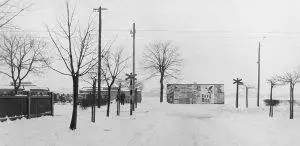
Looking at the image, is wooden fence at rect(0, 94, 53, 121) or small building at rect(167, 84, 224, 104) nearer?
wooden fence at rect(0, 94, 53, 121)

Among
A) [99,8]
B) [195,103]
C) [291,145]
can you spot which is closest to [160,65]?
[195,103]

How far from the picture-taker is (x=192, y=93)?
64.4 meters

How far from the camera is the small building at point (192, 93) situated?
63.9 metres

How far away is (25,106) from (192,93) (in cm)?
4412

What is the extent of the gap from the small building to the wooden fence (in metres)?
39.0

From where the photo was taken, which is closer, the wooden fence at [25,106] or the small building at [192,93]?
the wooden fence at [25,106]

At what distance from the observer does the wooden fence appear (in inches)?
757

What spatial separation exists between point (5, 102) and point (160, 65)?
49231mm

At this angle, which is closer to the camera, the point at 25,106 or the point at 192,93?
the point at 25,106

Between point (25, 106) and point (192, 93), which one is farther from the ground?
point (25, 106)

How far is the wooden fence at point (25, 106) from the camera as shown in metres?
19.2

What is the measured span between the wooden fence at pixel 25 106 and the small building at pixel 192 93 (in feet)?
128

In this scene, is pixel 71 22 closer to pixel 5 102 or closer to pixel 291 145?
pixel 5 102

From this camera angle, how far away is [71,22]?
19.7 metres
